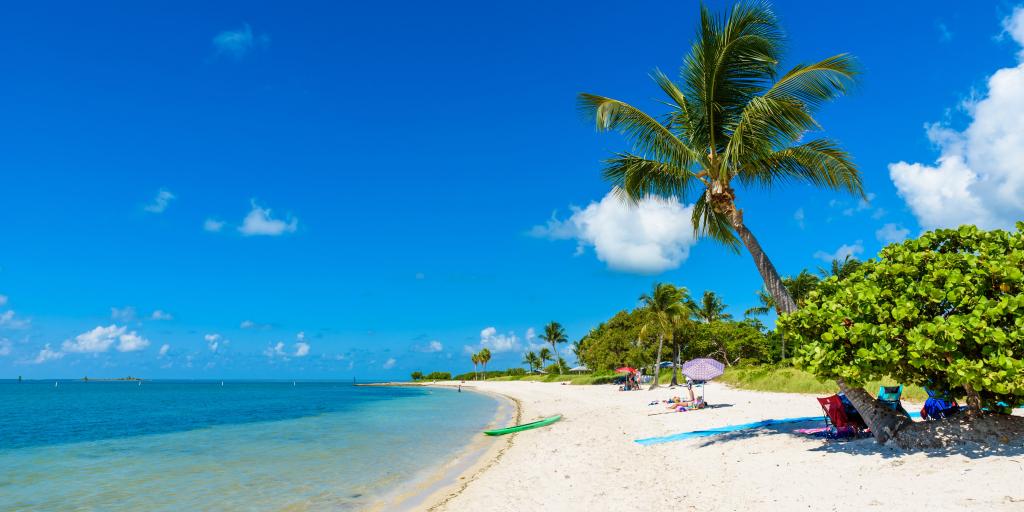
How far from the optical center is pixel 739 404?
19.7m

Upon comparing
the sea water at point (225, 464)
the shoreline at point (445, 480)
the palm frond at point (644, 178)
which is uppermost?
the palm frond at point (644, 178)

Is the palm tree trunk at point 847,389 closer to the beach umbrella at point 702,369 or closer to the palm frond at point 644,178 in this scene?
the palm frond at point 644,178

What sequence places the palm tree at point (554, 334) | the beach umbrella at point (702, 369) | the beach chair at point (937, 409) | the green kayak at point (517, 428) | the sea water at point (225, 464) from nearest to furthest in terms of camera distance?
the beach chair at point (937, 409), the sea water at point (225, 464), the green kayak at point (517, 428), the beach umbrella at point (702, 369), the palm tree at point (554, 334)

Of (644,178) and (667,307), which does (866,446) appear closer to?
(644,178)

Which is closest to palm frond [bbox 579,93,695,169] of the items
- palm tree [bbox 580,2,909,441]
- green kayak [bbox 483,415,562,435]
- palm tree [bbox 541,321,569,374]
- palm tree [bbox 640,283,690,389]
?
palm tree [bbox 580,2,909,441]

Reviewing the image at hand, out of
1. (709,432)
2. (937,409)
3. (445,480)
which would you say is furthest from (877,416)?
(445,480)

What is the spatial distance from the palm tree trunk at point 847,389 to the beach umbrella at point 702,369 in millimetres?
10853

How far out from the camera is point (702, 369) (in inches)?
806

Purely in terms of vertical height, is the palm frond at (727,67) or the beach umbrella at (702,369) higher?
the palm frond at (727,67)

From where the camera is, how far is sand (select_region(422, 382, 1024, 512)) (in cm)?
610

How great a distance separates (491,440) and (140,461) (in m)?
11.9

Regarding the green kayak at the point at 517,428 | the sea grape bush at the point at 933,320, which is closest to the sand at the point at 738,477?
the sea grape bush at the point at 933,320

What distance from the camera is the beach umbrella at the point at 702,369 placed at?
20.2 meters

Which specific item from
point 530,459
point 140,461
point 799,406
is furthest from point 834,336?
point 140,461
